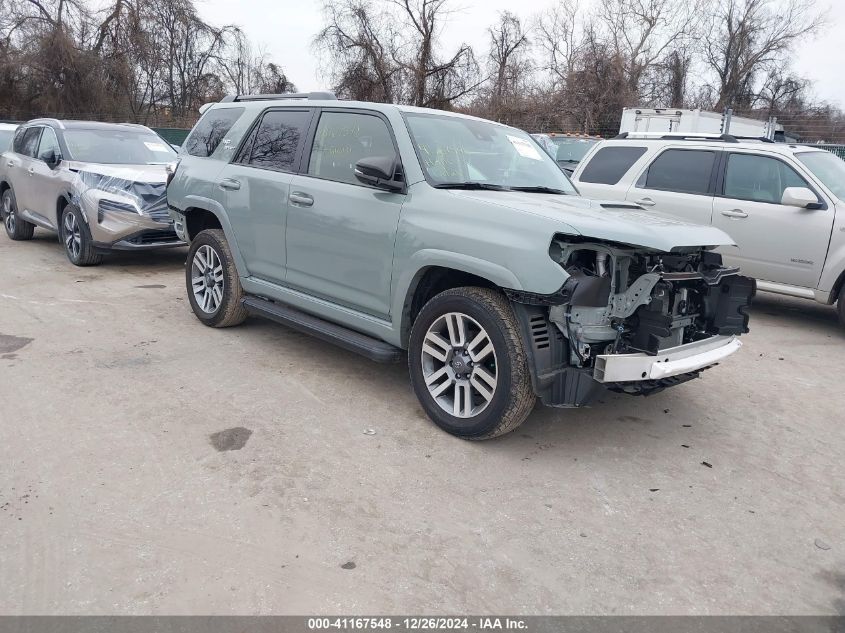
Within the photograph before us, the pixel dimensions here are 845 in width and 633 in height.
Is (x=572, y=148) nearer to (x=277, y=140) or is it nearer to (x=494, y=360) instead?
(x=277, y=140)

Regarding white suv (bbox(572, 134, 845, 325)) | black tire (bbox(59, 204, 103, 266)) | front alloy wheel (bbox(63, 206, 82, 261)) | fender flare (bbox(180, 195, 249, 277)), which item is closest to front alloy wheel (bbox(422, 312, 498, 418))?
fender flare (bbox(180, 195, 249, 277))

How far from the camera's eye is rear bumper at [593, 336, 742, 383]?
3514 millimetres

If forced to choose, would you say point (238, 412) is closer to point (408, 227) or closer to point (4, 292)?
point (408, 227)

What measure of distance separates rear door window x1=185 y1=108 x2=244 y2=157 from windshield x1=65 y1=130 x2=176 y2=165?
3.31m

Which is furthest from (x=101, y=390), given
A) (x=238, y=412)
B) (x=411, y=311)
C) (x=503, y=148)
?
(x=503, y=148)

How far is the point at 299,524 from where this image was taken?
3098mm

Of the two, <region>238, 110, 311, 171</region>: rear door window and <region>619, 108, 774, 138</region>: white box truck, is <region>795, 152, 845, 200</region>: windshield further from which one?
<region>619, 108, 774, 138</region>: white box truck

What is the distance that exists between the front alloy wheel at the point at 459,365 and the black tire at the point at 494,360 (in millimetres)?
12

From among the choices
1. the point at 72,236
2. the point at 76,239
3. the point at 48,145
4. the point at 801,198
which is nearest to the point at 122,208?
the point at 76,239

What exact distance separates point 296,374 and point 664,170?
16.5 feet

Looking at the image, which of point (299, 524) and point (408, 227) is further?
point (408, 227)

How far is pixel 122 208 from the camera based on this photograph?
26.3 feet

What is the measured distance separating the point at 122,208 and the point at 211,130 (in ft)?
8.75

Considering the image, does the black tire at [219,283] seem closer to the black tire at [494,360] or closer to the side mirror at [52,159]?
the black tire at [494,360]
